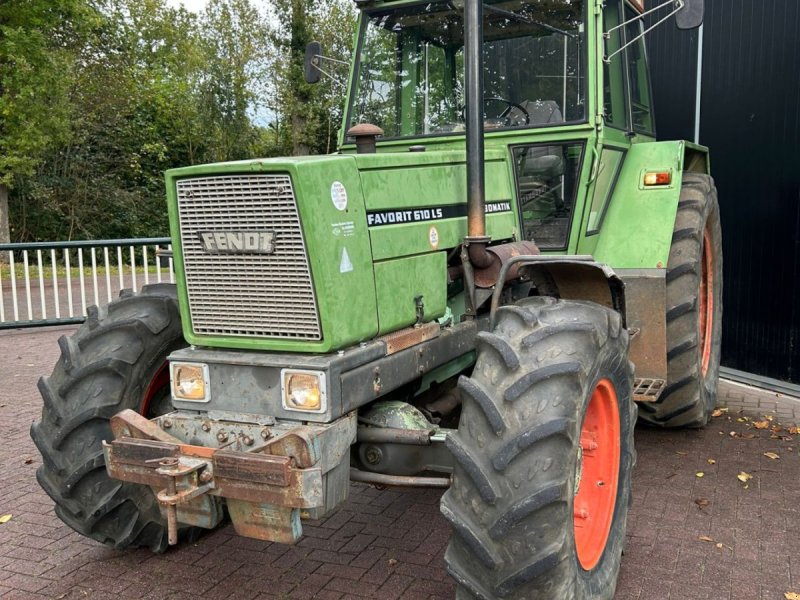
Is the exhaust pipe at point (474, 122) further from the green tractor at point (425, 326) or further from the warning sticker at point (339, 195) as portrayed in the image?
the warning sticker at point (339, 195)

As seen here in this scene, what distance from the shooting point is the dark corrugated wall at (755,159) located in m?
7.15

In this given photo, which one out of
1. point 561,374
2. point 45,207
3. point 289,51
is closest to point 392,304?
point 561,374

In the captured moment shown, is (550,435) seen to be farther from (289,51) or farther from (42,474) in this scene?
(289,51)

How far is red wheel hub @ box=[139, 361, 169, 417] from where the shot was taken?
11.9ft

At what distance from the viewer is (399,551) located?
3852mm

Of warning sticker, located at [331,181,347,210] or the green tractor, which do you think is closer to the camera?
the green tractor

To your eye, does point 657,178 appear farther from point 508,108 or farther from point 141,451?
point 141,451

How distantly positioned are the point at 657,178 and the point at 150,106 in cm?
1970

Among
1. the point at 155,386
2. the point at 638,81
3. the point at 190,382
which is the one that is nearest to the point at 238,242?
the point at 190,382

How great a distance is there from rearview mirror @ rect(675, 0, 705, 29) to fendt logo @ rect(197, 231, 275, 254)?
2658 mm

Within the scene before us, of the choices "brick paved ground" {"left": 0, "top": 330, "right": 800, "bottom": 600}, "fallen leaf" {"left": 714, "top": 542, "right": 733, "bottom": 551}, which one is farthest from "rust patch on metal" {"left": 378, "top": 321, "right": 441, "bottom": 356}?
"fallen leaf" {"left": 714, "top": 542, "right": 733, "bottom": 551}

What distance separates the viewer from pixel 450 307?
3949mm

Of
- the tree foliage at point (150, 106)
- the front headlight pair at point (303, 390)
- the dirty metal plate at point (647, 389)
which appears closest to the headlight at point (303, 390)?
the front headlight pair at point (303, 390)

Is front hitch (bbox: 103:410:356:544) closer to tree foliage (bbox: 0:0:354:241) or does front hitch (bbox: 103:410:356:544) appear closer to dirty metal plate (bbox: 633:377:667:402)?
dirty metal plate (bbox: 633:377:667:402)
